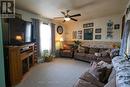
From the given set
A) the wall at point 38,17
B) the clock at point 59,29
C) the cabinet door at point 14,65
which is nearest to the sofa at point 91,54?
the wall at point 38,17

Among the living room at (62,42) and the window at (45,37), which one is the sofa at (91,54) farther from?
the window at (45,37)

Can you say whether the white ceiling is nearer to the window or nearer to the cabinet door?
the cabinet door

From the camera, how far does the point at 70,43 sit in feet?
27.1

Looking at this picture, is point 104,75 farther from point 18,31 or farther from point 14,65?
point 18,31

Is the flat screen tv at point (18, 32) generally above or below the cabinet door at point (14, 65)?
above

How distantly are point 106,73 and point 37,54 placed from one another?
4.29m

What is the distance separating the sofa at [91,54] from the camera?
5314mm

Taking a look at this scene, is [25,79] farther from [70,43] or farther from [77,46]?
[70,43]

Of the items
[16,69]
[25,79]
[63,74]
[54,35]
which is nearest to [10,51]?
[16,69]

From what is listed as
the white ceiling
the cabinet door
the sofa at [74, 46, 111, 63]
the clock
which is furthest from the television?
the clock

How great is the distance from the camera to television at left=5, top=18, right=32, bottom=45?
12.3ft

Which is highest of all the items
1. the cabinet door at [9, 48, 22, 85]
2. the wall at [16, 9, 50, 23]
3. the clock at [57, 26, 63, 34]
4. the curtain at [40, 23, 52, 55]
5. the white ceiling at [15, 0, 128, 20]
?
the white ceiling at [15, 0, 128, 20]

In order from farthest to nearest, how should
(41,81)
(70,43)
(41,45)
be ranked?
(70,43) < (41,45) < (41,81)

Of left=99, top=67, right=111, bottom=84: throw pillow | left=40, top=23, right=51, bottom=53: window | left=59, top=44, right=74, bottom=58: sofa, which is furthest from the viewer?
left=59, top=44, right=74, bottom=58: sofa
